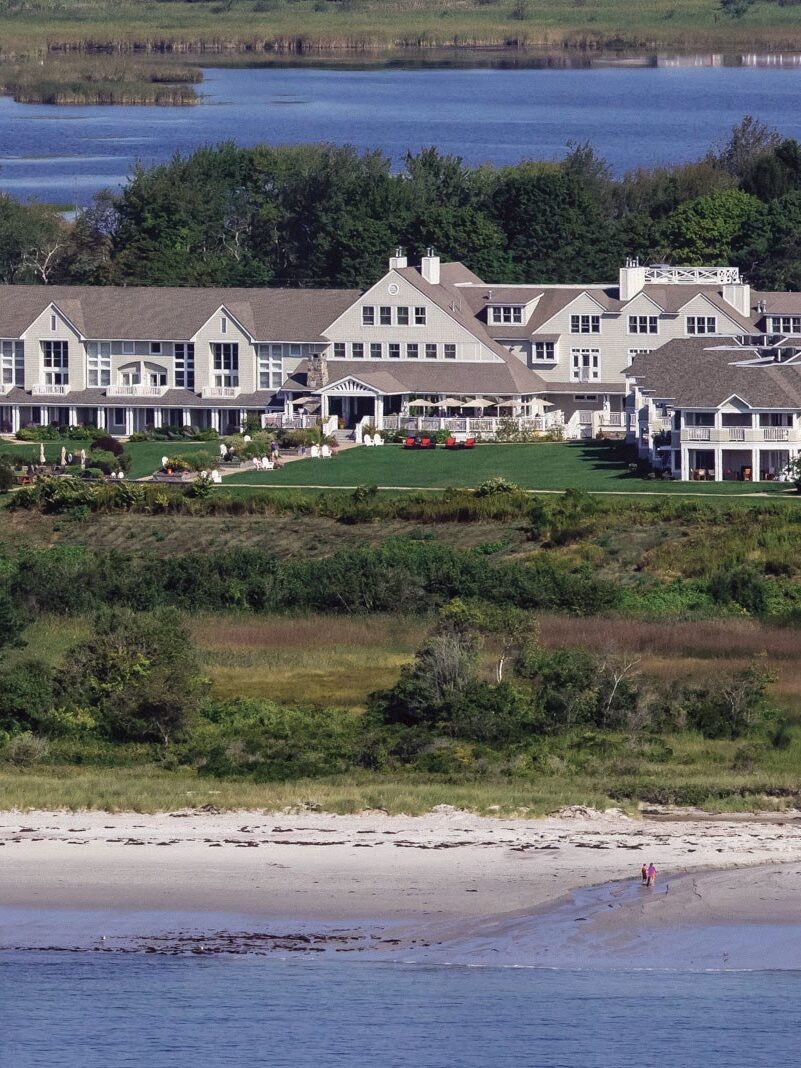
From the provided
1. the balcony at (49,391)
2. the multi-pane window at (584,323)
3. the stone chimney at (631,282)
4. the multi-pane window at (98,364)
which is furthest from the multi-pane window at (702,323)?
the balcony at (49,391)

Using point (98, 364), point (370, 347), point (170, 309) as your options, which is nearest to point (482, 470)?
point (370, 347)

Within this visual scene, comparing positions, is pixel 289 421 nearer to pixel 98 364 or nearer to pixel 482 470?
pixel 98 364

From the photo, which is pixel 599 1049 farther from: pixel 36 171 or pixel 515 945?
pixel 36 171

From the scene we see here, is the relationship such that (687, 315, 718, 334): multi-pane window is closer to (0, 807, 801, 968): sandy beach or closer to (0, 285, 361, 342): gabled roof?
(0, 285, 361, 342): gabled roof

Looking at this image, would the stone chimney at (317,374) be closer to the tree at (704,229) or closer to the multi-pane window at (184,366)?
the multi-pane window at (184,366)

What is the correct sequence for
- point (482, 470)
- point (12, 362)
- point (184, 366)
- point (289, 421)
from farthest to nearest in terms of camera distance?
point (12, 362)
point (184, 366)
point (289, 421)
point (482, 470)
